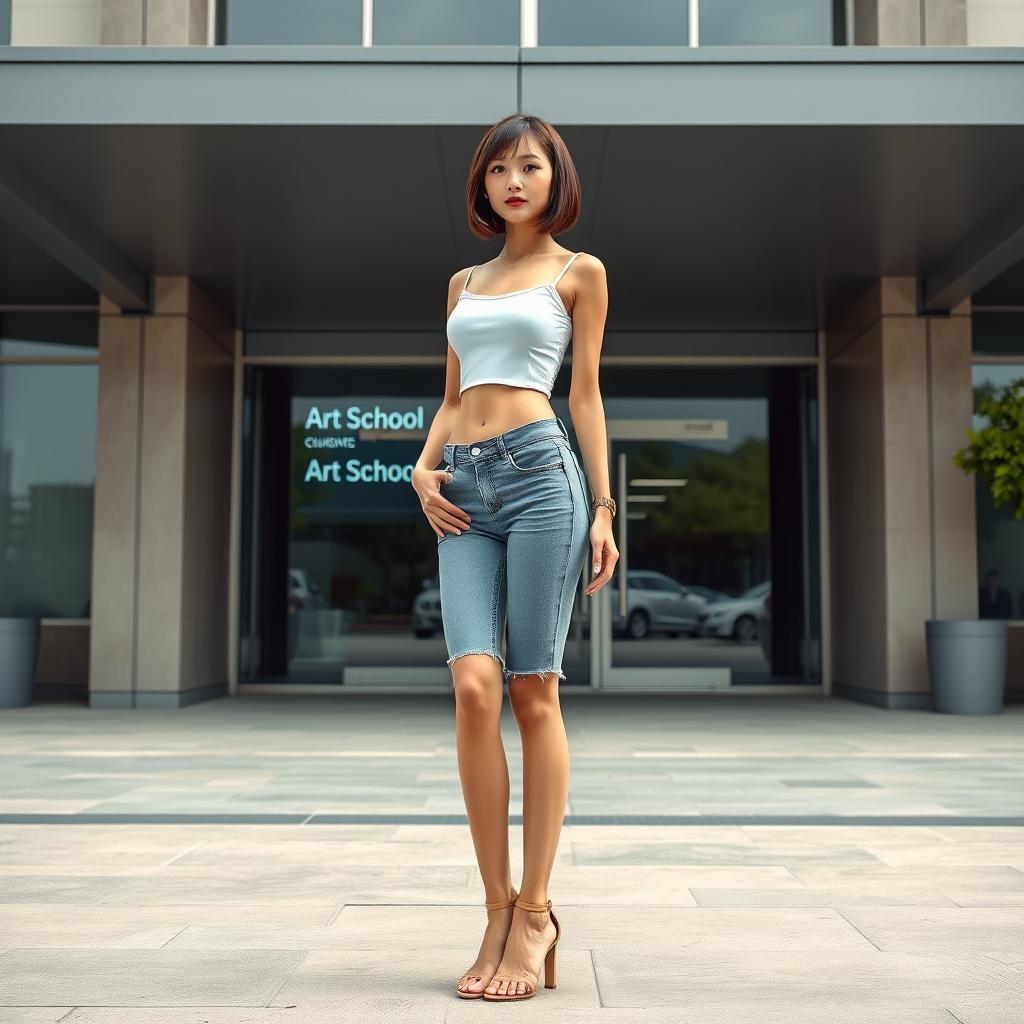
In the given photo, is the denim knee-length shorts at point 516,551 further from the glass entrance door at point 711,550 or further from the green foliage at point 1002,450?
the glass entrance door at point 711,550

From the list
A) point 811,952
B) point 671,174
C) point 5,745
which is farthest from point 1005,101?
point 5,745

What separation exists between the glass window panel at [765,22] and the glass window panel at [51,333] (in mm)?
6729

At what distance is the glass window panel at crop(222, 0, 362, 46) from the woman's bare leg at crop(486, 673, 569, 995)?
971cm

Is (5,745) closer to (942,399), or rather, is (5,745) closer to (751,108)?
(751,108)

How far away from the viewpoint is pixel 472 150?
804 centimetres

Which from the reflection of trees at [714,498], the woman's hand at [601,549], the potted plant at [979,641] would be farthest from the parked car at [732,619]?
the woman's hand at [601,549]

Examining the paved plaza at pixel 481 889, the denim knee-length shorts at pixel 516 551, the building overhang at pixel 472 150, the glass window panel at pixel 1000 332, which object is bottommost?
the paved plaza at pixel 481 889

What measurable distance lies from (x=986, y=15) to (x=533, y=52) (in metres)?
5.85

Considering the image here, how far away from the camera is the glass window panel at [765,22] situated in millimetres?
11289

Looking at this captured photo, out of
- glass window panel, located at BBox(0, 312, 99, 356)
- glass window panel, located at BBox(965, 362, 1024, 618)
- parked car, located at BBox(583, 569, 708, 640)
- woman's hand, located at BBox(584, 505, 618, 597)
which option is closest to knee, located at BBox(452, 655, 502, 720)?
woman's hand, located at BBox(584, 505, 618, 597)

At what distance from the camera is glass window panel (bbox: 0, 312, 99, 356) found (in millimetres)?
12898

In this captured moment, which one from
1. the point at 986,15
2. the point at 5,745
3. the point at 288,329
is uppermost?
the point at 986,15

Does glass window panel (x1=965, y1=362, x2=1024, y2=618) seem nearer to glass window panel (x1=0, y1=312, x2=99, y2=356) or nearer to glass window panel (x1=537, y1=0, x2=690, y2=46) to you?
glass window panel (x1=537, y1=0, x2=690, y2=46)

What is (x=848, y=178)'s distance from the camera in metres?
8.62
